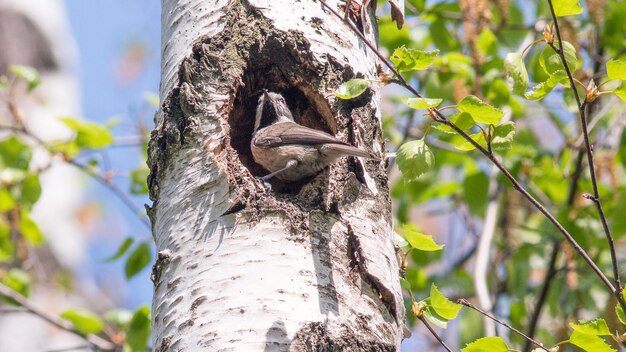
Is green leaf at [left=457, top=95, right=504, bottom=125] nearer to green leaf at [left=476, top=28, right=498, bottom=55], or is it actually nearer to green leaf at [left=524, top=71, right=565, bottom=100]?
green leaf at [left=524, top=71, right=565, bottom=100]

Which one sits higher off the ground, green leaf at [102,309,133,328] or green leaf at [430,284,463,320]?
green leaf at [102,309,133,328]

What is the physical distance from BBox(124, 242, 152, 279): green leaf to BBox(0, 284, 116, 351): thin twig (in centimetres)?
46

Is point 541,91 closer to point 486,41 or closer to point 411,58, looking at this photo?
point 411,58

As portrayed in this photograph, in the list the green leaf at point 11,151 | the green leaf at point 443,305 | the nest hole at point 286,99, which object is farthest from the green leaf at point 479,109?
the green leaf at point 11,151

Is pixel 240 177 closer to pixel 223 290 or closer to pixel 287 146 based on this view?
pixel 223 290

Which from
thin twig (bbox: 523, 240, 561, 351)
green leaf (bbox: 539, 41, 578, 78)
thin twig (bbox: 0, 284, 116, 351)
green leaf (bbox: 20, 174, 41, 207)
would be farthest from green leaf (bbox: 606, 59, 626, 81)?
green leaf (bbox: 20, 174, 41, 207)

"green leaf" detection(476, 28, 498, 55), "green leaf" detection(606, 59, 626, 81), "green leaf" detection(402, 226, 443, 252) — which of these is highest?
"green leaf" detection(476, 28, 498, 55)

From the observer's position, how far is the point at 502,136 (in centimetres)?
284

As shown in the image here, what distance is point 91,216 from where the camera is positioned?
16.1 meters

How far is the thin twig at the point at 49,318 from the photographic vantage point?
485cm

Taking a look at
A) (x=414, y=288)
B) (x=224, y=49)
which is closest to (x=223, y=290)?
(x=224, y=49)

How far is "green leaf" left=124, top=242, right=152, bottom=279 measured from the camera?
484 centimetres

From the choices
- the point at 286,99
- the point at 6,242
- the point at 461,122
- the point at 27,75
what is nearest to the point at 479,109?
the point at 461,122

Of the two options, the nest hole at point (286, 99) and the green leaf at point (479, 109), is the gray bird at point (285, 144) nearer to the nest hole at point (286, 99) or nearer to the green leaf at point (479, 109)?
the nest hole at point (286, 99)
